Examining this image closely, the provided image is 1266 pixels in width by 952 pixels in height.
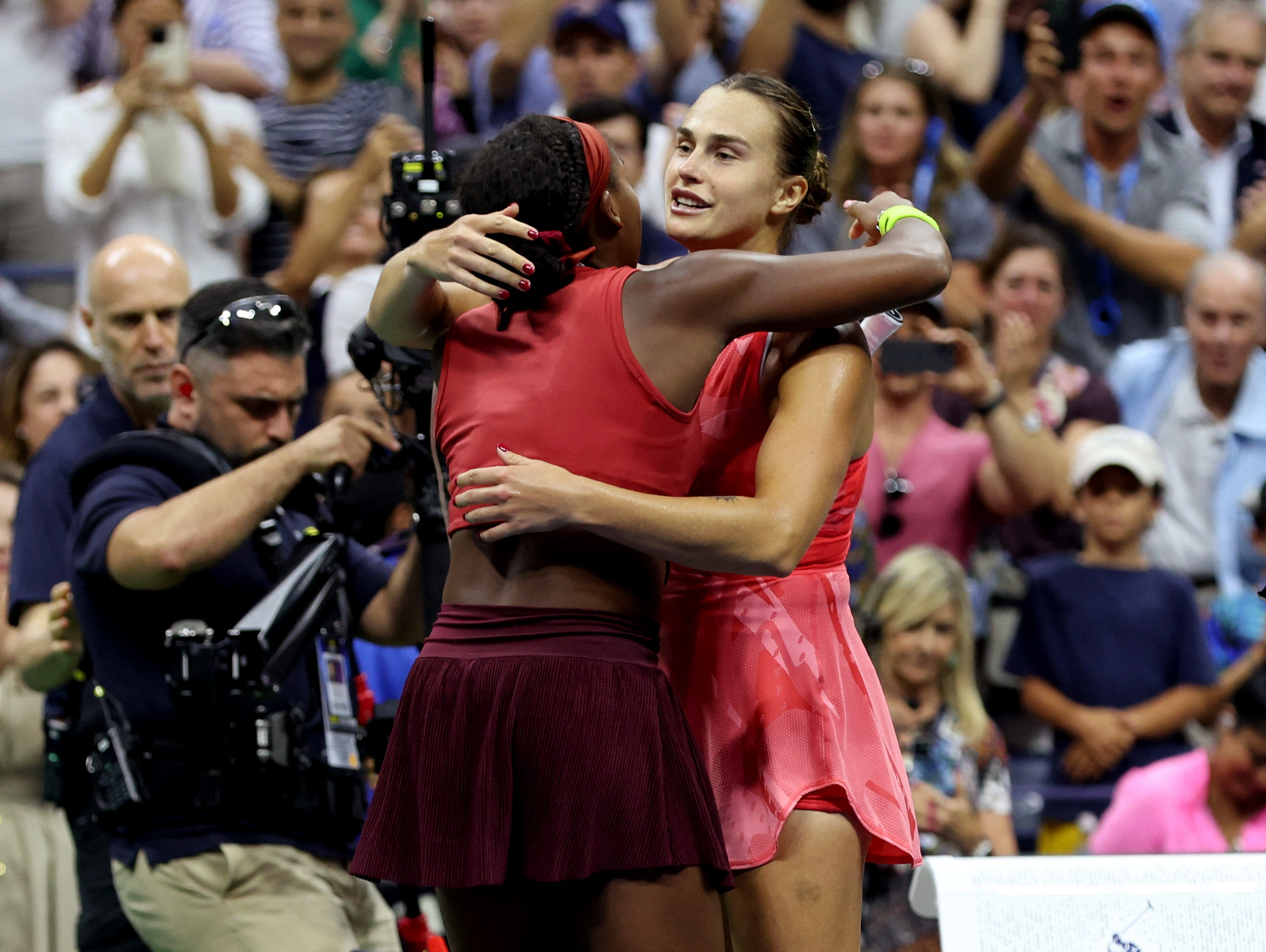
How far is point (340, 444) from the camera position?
3.37 m

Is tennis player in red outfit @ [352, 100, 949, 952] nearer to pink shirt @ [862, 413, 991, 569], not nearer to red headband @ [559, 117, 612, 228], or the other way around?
red headband @ [559, 117, 612, 228]

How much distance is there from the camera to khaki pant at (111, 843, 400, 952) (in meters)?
3.48

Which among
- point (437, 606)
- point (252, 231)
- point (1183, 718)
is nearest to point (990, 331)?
point (1183, 718)

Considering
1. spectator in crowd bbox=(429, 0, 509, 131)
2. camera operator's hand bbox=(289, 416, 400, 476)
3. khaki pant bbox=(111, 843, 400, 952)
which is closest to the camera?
camera operator's hand bbox=(289, 416, 400, 476)

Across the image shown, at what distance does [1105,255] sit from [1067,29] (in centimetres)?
97

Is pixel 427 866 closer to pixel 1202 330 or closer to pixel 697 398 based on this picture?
pixel 697 398

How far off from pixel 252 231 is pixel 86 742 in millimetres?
3611

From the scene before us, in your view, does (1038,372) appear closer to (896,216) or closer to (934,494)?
(934,494)

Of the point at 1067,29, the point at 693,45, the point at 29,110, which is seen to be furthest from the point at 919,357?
the point at 29,110

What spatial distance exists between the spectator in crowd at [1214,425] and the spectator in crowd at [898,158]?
815 mm

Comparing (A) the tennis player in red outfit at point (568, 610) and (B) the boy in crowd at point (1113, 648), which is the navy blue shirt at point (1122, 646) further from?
(A) the tennis player in red outfit at point (568, 610)

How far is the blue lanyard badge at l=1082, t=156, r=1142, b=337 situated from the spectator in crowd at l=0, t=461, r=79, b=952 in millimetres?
4197

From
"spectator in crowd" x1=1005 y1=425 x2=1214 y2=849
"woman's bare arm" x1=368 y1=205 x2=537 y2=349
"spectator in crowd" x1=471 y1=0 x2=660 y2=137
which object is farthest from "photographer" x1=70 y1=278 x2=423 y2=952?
"spectator in crowd" x1=471 y1=0 x2=660 y2=137

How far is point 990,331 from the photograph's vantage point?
255 inches
